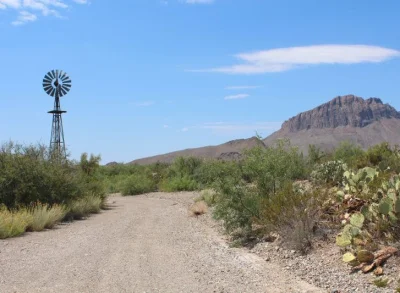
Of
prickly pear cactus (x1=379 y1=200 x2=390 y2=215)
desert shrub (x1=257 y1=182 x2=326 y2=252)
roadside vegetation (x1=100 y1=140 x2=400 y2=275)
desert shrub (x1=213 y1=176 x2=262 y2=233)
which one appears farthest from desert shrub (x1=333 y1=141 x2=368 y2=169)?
prickly pear cactus (x1=379 y1=200 x2=390 y2=215)

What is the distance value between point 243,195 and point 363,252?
20.6 ft

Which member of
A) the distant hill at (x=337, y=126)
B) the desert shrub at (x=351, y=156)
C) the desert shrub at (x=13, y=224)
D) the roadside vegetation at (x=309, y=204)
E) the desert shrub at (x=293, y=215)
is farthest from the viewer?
the distant hill at (x=337, y=126)

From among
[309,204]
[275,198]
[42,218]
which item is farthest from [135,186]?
Result: [309,204]

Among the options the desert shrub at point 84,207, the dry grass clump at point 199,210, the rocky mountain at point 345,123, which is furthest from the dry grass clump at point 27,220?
the rocky mountain at point 345,123

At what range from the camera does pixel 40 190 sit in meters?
23.6

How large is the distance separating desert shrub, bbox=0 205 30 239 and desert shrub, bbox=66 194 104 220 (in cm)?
477

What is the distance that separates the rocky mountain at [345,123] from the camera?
8409 centimetres

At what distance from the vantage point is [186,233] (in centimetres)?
1720

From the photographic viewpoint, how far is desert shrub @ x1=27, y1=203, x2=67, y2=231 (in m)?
18.9

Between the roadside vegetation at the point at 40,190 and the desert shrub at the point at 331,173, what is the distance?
32.8 feet

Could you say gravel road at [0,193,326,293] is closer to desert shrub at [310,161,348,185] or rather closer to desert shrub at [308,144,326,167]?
desert shrub at [310,161,348,185]

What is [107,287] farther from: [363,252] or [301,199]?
[301,199]

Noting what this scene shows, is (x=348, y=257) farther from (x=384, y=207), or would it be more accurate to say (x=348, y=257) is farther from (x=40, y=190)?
(x=40, y=190)

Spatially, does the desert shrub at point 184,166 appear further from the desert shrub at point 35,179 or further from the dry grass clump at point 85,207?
the desert shrub at point 35,179
